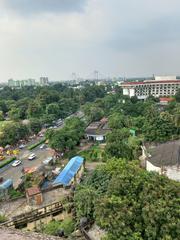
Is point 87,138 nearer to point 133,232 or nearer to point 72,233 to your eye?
point 72,233

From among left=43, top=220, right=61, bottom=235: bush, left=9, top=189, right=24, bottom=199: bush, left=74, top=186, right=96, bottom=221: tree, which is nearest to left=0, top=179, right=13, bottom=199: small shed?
left=9, top=189, right=24, bottom=199: bush

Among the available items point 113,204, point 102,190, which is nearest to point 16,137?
point 102,190

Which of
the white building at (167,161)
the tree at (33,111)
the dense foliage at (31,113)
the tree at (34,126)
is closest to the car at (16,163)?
the dense foliage at (31,113)

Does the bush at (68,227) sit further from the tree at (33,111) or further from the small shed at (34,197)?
the tree at (33,111)

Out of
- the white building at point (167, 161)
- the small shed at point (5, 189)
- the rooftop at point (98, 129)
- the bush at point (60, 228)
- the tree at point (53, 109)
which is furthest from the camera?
the tree at point (53, 109)

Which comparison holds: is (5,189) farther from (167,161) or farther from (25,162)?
(167,161)

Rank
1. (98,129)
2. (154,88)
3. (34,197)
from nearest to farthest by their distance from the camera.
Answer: (34,197), (98,129), (154,88)

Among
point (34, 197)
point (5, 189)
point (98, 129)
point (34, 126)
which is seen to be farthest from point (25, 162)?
point (34, 197)

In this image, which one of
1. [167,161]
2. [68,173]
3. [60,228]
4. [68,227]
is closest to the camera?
[60,228]

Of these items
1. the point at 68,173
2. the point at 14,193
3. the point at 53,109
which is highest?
the point at 53,109

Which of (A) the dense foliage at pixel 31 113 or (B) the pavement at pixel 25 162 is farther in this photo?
(A) the dense foliage at pixel 31 113

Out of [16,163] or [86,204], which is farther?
[16,163]
